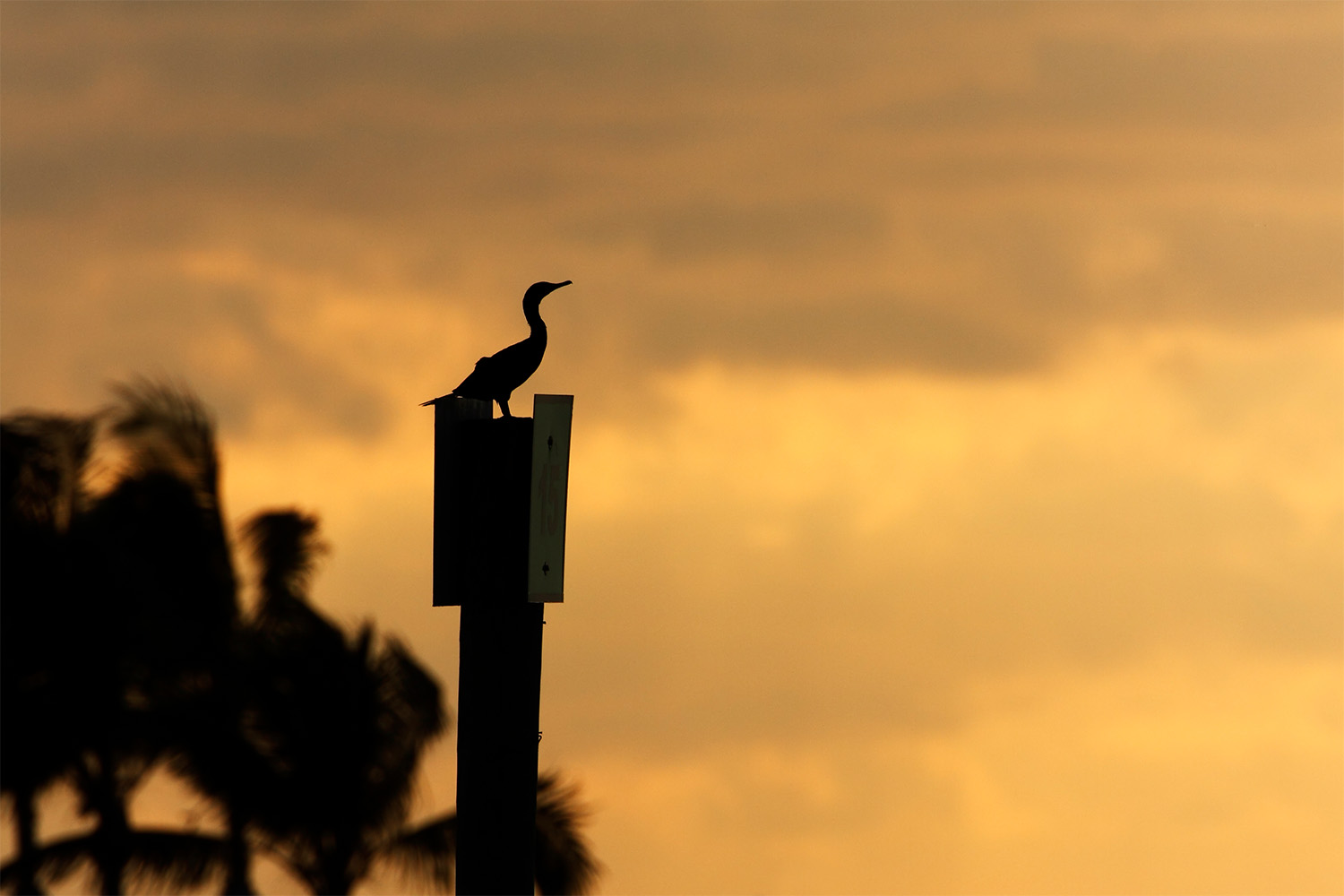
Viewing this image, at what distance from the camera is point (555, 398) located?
10.0 m

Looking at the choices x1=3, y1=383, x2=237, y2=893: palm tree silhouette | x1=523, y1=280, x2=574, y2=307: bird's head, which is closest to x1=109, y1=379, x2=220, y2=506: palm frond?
x1=3, y1=383, x2=237, y2=893: palm tree silhouette

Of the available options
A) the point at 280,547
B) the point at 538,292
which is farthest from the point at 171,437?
the point at 538,292

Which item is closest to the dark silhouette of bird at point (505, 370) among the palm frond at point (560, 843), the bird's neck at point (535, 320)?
the bird's neck at point (535, 320)

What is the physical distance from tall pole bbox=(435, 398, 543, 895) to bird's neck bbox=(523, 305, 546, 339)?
6.49 ft

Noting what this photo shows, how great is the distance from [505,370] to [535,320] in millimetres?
886

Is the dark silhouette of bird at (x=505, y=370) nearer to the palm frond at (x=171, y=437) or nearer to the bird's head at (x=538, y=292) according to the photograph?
the bird's head at (x=538, y=292)

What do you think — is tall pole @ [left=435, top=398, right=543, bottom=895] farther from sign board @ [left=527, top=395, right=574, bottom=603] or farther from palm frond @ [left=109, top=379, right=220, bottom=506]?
palm frond @ [left=109, top=379, right=220, bottom=506]

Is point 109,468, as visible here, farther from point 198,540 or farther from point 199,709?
point 199,709

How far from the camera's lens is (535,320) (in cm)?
1217

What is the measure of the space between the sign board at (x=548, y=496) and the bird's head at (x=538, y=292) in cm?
239

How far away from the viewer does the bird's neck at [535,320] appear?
1203 cm

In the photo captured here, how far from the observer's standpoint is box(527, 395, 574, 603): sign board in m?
9.84

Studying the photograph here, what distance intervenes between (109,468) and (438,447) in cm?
1717

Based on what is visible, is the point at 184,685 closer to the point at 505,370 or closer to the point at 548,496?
the point at 505,370
